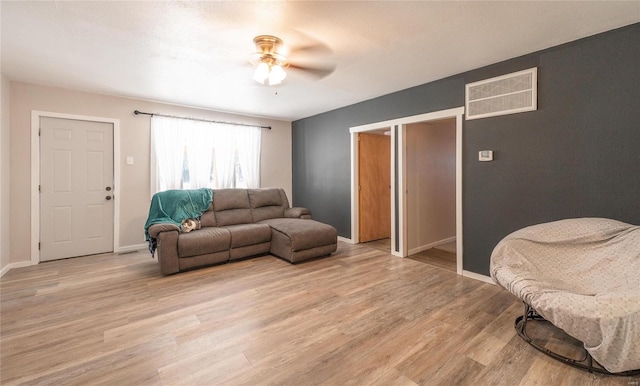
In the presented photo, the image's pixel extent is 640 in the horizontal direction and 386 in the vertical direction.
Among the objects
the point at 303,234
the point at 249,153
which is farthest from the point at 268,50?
the point at 249,153

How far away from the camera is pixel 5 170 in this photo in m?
3.44

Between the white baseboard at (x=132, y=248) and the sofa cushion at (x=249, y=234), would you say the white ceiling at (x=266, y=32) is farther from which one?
the white baseboard at (x=132, y=248)

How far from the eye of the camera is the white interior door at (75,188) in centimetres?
382

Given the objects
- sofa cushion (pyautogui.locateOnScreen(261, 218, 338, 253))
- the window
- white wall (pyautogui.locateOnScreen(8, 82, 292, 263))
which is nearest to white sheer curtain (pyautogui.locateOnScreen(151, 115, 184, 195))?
the window

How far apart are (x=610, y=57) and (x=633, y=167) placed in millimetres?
951

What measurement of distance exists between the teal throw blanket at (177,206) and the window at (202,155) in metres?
0.69

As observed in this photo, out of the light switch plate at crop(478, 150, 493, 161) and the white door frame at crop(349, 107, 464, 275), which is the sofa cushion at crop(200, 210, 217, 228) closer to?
the white door frame at crop(349, 107, 464, 275)

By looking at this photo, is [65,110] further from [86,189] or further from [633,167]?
[633,167]

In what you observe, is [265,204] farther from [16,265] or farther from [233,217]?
[16,265]

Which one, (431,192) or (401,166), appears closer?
(401,166)

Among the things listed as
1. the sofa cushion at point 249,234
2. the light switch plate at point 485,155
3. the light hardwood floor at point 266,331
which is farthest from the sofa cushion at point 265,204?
the light switch plate at point 485,155

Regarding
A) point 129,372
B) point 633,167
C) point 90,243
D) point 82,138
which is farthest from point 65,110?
point 633,167

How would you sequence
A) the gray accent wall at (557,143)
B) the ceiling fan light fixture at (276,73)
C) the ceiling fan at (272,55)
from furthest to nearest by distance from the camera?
the ceiling fan light fixture at (276,73) → the ceiling fan at (272,55) → the gray accent wall at (557,143)

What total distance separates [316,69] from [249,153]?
272 cm
